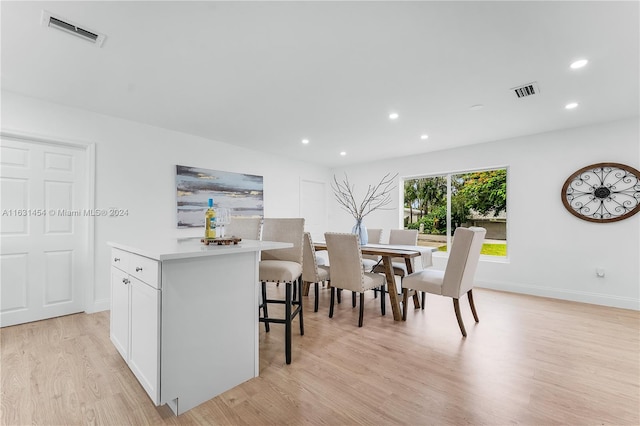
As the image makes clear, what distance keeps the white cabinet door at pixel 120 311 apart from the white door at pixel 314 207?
3.99m

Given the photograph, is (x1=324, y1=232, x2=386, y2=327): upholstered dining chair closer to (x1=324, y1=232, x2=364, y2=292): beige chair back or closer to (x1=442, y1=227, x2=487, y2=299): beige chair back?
(x1=324, y1=232, x2=364, y2=292): beige chair back

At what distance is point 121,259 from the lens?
195 cm

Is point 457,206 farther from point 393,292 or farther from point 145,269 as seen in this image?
point 145,269

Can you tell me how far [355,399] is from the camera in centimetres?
168

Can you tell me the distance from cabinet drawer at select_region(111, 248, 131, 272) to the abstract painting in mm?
1968

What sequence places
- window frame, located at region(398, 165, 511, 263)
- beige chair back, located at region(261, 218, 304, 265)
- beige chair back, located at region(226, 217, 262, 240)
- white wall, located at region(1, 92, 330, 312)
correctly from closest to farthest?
1. beige chair back, located at region(261, 218, 304, 265)
2. beige chair back, located at region(226, 217, 262, 240)
3. white wall, located at region(1, 92, 330, 312)
4. window frame, located at region(398, 165, 511, 263)

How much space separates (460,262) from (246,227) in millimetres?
2009

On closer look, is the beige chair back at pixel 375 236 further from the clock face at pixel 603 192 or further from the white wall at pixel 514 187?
the clock face at pixel 603 192

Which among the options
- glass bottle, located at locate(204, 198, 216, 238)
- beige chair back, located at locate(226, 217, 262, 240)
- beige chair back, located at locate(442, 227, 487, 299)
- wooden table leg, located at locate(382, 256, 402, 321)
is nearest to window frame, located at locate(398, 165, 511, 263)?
beige chair back, located at locate(442, 227, 487, 299)

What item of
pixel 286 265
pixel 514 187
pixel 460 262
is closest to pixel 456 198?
pixel 514 187

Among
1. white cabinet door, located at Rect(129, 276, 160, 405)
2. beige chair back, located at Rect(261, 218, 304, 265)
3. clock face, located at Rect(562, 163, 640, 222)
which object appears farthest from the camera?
clock face, located at Rect(562, 163, 640, 222)

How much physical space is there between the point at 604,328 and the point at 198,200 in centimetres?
498

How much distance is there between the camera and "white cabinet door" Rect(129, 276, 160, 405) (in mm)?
1452

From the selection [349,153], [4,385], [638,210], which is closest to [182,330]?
[4,385]
